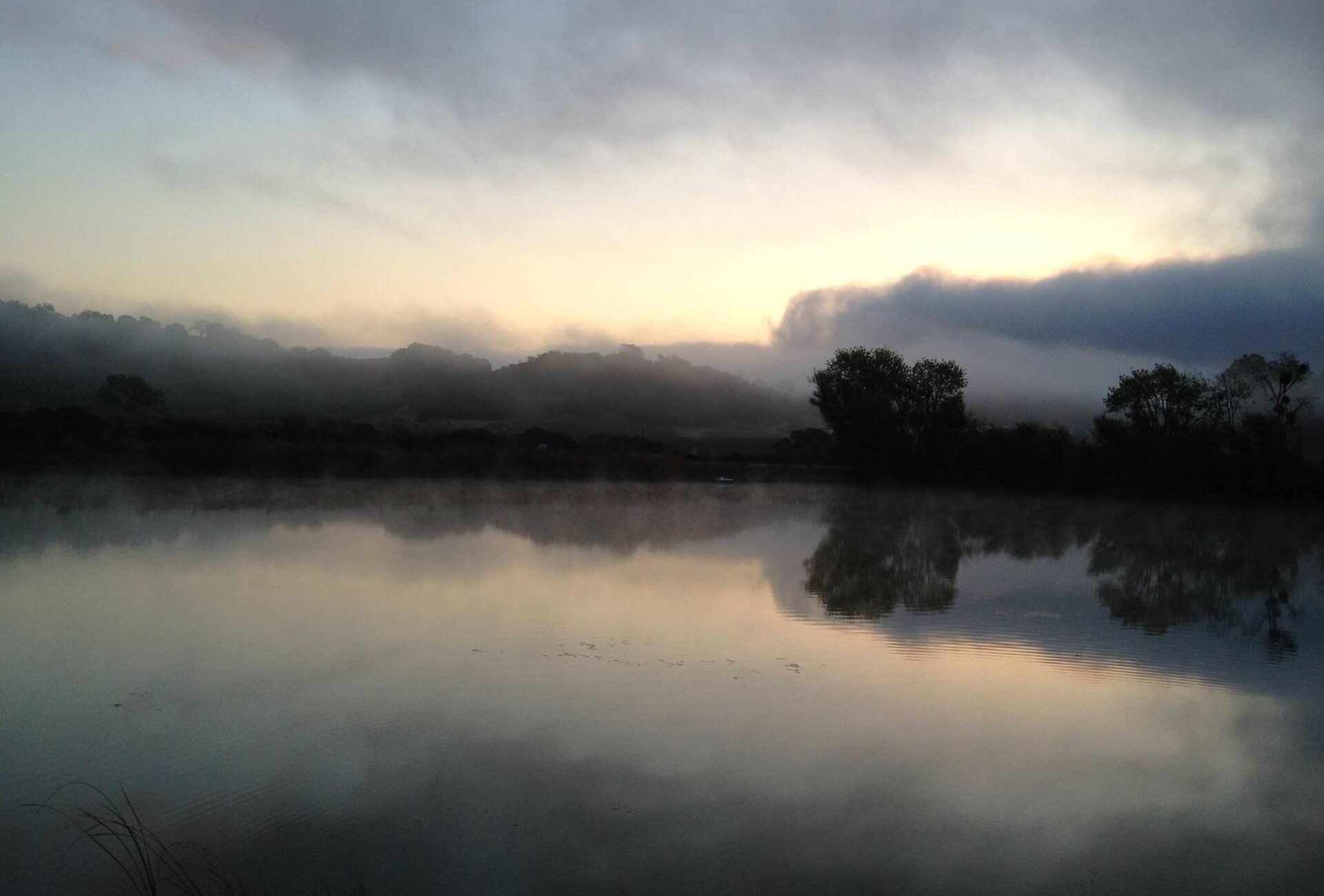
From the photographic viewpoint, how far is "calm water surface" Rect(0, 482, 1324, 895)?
4324mm

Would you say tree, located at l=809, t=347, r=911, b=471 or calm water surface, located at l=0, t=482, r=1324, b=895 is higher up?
tree, located at l=809, t=347, r=911, b=471

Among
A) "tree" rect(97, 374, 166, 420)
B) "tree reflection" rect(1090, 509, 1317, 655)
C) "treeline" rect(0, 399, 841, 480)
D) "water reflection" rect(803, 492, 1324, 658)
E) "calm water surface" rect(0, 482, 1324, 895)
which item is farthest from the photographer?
"tree" rect(97, 374, 166, 420)

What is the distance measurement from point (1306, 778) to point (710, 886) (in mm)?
4207

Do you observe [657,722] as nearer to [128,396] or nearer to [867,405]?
[867,405]

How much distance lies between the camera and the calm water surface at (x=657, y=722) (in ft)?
14.2

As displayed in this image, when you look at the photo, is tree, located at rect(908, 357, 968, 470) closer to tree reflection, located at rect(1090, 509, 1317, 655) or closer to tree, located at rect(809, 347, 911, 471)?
tree, located at rect(809, 347, 911, 471)

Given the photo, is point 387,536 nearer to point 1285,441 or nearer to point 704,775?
point 704,775

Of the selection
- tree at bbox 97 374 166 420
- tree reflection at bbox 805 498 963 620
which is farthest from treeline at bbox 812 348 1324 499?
tree at bbox 97 374 166 420

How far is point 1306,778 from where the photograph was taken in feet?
18.3

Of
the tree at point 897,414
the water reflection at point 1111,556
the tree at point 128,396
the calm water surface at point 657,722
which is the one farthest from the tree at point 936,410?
the tree at point 128,396

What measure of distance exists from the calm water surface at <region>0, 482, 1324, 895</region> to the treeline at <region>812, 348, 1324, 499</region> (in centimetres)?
2628

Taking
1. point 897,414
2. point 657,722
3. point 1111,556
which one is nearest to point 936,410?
point 897,414

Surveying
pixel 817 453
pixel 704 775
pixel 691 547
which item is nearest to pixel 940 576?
pixel 691 547

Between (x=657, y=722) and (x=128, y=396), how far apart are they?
63.3 m
